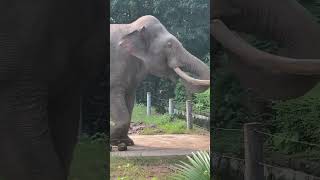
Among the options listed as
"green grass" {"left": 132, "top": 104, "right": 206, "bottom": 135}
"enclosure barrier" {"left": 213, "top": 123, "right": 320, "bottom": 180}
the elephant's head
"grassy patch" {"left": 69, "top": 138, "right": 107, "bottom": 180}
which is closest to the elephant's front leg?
the elephant's head

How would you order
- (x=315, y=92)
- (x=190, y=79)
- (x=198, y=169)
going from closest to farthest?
1. (x=315, y=92)
2. (x=198, y=169)
3. (x=190, y=79)

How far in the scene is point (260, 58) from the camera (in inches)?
60.9

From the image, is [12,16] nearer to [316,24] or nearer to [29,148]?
[29,148]

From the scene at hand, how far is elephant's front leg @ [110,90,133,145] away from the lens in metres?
4.75

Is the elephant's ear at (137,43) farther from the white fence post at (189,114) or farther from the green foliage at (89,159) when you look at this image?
the green foliage at (89,159)

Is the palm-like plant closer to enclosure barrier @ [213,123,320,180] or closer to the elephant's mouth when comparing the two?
enclosure barrier @ [213,123,320,180]

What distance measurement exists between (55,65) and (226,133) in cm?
62

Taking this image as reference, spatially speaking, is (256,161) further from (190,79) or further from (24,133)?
(190,79)

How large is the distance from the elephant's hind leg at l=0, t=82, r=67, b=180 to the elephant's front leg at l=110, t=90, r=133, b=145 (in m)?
3.04

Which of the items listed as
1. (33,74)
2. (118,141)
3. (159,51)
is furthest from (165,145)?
(33,74)

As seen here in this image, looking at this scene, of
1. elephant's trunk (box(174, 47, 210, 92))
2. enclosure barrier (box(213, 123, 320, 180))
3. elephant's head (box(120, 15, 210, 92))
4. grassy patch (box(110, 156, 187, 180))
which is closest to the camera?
enclosure barrier (box(213, 123, 320, 180))

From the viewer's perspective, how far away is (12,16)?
1.66m

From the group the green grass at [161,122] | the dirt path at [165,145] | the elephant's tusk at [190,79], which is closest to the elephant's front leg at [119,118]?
the dirt path at [165,145]

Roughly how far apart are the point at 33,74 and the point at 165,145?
380cm
